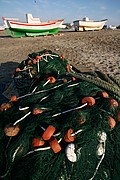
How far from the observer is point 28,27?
23.3 metres

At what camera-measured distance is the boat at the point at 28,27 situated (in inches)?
905

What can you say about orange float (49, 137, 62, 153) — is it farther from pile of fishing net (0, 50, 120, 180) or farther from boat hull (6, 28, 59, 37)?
boat hull (6, 28, 59, 37)

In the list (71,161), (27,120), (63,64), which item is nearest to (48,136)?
(71,161)

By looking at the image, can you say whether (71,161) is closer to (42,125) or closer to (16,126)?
(42,125)

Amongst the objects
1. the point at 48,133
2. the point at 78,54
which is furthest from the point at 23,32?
the point at 48,133

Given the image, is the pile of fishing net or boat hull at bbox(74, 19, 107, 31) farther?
boat hull at bbox(74, 19, 107, 31)

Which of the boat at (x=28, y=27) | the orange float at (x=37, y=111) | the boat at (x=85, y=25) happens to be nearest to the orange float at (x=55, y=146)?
the orange float at (x=37, y=111)

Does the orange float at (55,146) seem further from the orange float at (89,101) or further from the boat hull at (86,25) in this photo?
the boat hull at (86,25)

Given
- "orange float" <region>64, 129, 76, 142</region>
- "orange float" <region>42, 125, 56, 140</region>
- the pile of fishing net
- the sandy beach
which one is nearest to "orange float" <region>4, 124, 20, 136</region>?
the pile of fishing net

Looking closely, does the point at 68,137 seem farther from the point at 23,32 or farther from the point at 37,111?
the point at 23,32

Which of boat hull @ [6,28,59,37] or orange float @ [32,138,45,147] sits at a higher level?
boat hull @ [6,28,59,37]

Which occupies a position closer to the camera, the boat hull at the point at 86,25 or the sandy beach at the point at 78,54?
the sandy beach at the point at 78,54

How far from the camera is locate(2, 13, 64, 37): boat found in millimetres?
22984

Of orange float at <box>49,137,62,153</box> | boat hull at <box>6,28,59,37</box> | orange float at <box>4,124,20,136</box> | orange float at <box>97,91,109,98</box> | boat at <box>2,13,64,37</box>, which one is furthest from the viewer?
boat hull at <box>6,28,59,37</box>
